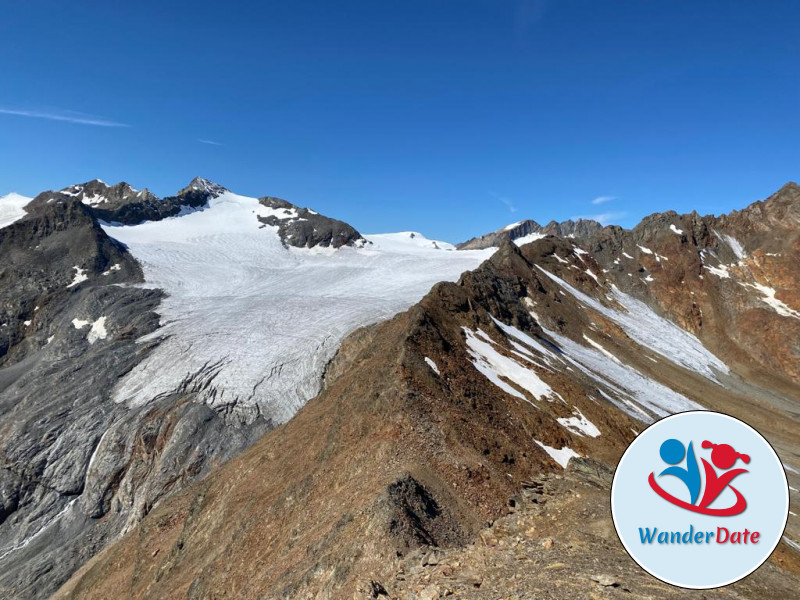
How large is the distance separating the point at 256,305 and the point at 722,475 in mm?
65361

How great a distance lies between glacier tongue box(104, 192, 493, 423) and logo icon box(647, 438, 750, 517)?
39.9 m

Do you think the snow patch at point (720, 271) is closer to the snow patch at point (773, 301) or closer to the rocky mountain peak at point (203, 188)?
the snow patch at point (773, 301)

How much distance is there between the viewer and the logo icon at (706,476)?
669 cm

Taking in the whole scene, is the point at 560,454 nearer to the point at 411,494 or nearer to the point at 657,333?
the point at 411,494

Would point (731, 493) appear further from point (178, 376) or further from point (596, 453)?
point (178, 376)

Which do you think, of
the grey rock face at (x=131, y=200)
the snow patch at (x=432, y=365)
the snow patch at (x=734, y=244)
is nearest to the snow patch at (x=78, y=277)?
the grey rock face at (x=131, y=200)

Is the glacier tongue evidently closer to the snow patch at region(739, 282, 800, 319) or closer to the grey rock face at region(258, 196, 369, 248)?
the grey rock face at region(258, 196, 369, 248)

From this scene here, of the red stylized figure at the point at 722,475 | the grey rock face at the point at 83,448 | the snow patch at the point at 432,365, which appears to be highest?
the red stylized figure at the point at 722,475

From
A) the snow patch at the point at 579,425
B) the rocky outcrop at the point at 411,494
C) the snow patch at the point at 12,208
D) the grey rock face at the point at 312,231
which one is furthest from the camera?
the grey rock face at the point at 312,231

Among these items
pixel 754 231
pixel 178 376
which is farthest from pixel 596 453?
pixel 754 231

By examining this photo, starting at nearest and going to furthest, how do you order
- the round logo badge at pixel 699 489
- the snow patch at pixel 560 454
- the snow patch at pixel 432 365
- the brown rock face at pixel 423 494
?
the round logo badge at pixel 699 489 → the brown rock face at pixel 423 494 → the snow patch at pixel 560 454 → the snow patch at pixel 432 365

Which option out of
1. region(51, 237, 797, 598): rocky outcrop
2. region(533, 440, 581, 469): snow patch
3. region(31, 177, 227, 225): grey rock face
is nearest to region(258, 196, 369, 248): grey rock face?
region(31, 177, 227, 225): grey rock face

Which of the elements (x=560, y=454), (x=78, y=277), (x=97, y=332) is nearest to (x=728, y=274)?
(x=560, y=454)

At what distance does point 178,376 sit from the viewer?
153 ft
